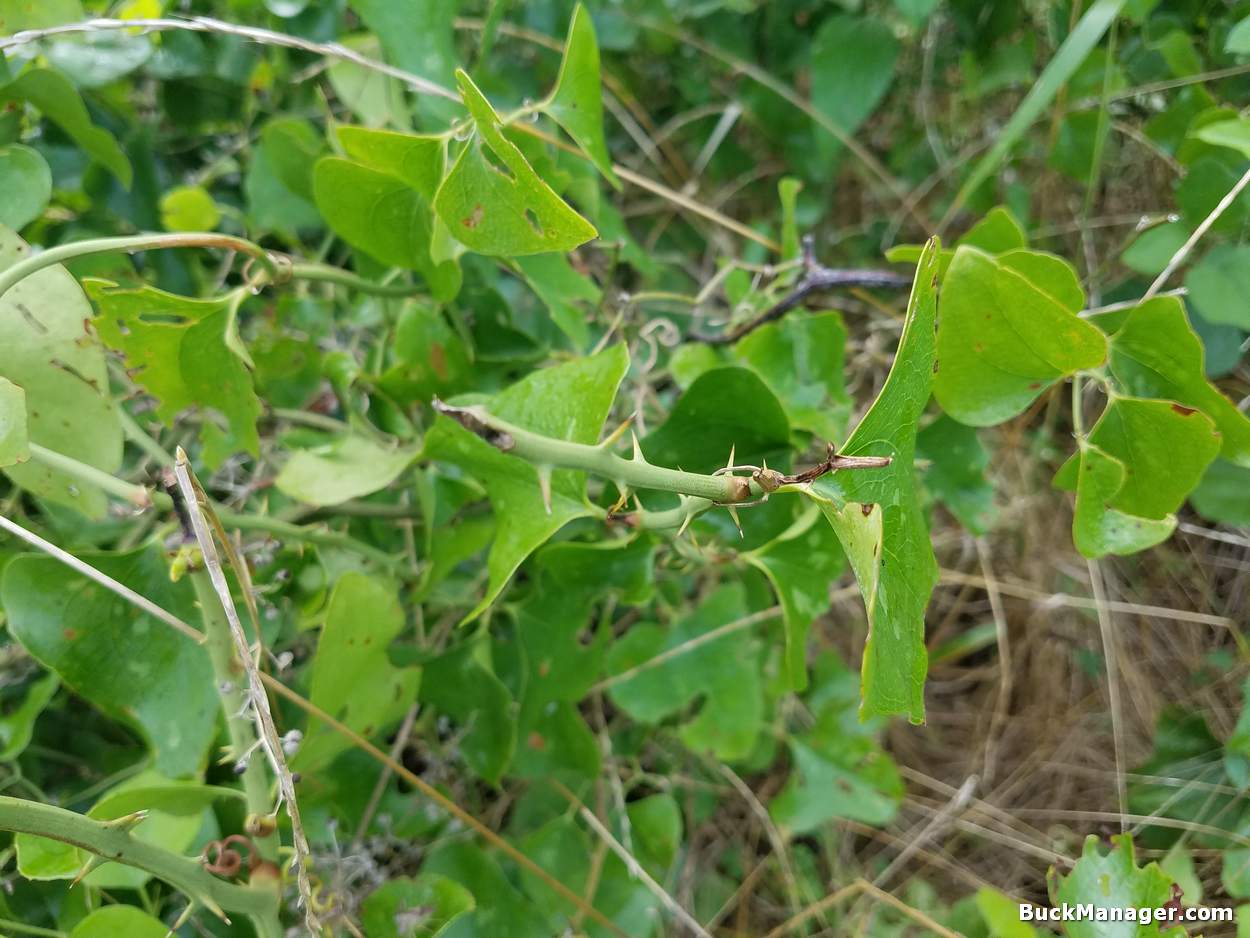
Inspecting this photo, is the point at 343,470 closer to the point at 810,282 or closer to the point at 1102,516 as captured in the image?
the point at 810,282

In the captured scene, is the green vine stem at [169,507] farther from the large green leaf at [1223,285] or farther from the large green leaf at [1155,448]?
the large green leaf at [1223,285]

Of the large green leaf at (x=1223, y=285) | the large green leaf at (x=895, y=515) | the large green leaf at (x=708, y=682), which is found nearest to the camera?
the large green leaf at (x=895, y=515)

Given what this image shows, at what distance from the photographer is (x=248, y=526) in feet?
1.90

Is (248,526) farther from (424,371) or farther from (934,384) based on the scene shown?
(934,384)

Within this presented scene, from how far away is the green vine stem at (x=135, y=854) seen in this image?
0.40 meters

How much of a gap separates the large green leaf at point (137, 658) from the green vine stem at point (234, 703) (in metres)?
0.07

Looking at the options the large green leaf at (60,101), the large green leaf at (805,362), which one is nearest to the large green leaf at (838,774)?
the large green leaf at (805,362)

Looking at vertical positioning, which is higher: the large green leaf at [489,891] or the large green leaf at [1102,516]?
the large green leaf at [1102,516]

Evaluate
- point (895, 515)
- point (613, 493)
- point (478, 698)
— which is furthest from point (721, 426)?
point (478, 698)

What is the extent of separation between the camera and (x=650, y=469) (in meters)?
0.40

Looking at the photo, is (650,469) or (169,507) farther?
(169,507)

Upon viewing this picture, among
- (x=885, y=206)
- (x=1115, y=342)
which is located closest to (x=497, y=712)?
(x=1115, y=342)

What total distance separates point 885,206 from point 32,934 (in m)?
1.16

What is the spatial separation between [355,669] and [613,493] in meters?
0.21
